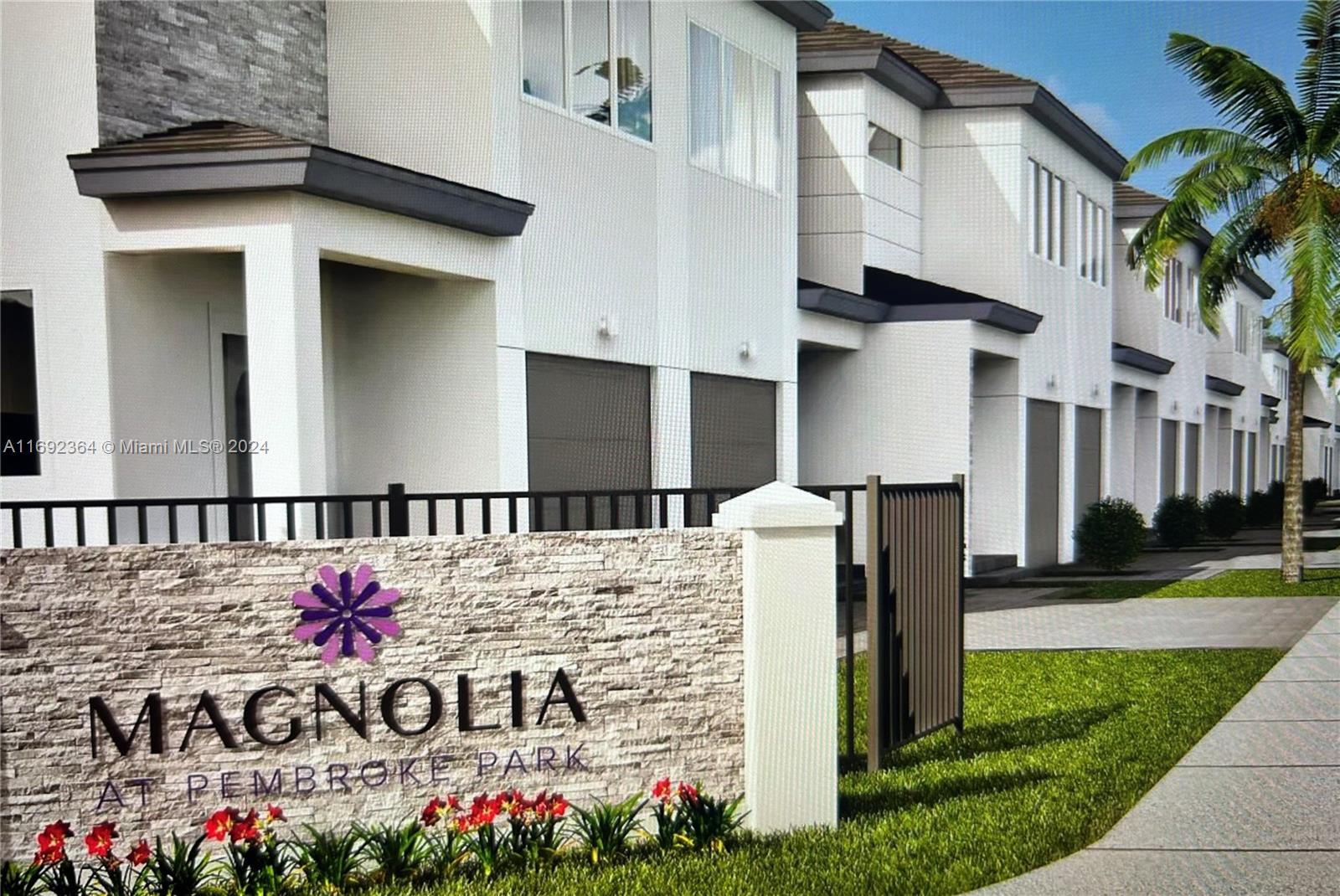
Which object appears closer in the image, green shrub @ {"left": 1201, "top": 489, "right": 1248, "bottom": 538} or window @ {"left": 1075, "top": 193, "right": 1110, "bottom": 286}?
window @ {"left": 1075, "top": 193, "right": 1110, "bottom": 286}

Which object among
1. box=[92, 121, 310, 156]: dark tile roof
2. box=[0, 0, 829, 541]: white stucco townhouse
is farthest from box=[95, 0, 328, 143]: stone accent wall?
box=[92, 121, 310, 156]: dark tile roof

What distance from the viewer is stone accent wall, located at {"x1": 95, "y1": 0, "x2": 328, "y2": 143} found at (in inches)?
464

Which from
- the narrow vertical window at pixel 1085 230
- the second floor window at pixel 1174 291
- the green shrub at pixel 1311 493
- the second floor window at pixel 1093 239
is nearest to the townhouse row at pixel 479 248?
the narrow vertical window at pixel 1085 230

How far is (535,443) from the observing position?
13.8 metres

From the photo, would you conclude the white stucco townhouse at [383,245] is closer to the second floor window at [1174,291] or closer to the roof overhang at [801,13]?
the roof overhang at [801,13]

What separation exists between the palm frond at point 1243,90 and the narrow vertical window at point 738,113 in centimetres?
680

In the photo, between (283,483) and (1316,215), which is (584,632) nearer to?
(283,483)

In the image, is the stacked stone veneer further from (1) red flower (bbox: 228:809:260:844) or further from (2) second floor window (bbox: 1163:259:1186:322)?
(2) second floor window (bbox: 1163:259:1186:322)

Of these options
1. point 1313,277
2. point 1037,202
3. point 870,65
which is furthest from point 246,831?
point 1037,202

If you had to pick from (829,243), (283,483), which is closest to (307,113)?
(283,483)

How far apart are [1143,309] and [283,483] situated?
29.3 meters

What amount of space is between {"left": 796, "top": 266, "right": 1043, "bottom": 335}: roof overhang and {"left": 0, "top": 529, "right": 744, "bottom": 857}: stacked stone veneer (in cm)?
1368

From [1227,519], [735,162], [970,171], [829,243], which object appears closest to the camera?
[735,162]

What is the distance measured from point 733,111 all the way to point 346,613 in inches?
499
